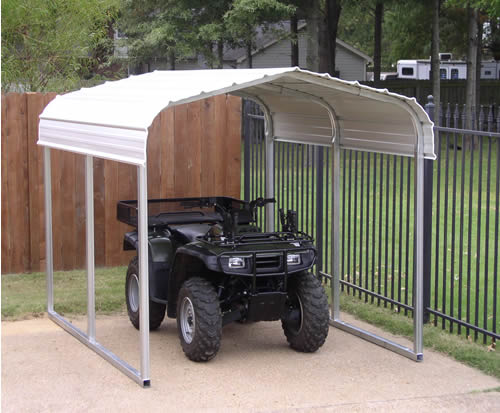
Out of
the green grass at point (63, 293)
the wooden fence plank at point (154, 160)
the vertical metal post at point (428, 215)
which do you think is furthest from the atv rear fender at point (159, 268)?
the wooden fence plank at point (154, 160)

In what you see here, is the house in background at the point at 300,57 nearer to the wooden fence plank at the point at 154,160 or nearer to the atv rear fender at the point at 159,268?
the wooden fence plank at the point at 154,160

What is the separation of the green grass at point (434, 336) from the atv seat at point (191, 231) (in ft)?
6.12

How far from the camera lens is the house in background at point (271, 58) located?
114ft

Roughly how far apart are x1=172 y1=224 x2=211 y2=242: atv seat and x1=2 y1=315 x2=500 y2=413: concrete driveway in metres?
0.91

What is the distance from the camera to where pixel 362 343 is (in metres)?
6.97

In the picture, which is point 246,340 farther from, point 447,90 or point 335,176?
point 447,90

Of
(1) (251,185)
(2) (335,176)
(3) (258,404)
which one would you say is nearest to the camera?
(3) (258,404)

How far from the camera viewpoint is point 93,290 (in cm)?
672

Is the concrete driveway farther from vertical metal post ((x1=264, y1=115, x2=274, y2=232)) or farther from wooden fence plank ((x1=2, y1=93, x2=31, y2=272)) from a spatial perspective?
wooden fence plank ((x1=2, y1=93, x2=31, y2=272))

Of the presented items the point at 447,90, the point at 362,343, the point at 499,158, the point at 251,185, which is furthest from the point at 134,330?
the point at 447,90

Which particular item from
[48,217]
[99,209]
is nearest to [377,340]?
[48,217]

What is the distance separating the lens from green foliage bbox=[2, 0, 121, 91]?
11.5 meters

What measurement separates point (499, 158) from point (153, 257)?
9.75 feet

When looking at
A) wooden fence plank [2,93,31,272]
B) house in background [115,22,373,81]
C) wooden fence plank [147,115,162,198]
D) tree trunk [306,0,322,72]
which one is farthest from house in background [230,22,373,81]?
wooden fence plank [2,93,31,272]
